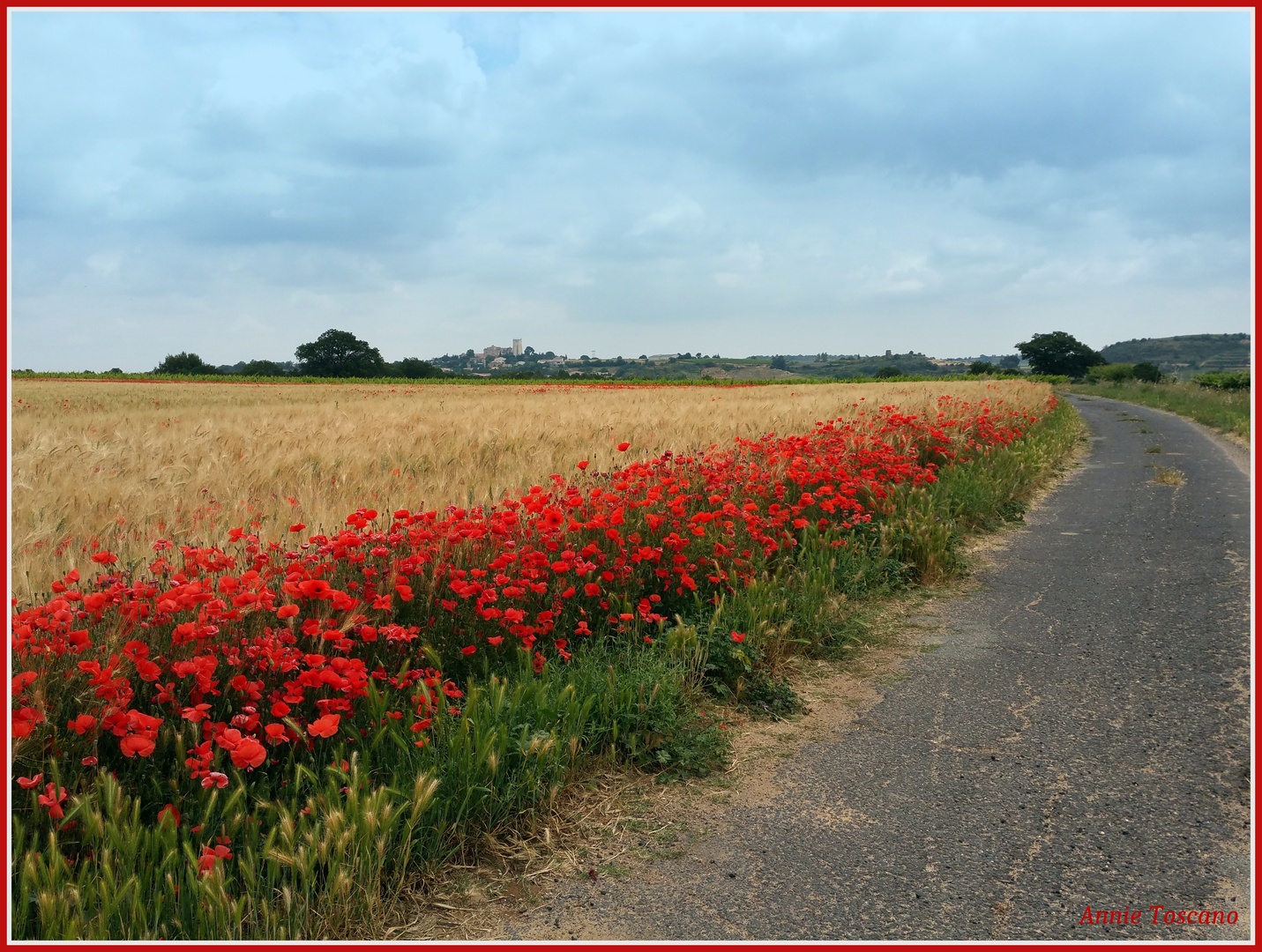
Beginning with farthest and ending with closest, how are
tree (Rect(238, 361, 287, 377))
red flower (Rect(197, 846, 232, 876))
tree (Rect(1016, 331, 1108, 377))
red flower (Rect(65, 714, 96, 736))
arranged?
tree (Rect(1016, 331, 1108, 377)), tree (Rect(238, 361, 287, 377)), red flower (Rect(65, 714, 96, 736)), red flower (Rect(197, 846, 232, 876))

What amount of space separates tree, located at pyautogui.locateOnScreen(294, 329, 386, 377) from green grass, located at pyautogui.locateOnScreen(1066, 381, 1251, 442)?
224 feet

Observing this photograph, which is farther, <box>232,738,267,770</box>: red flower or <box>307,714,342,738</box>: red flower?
<box>307,714,342,738</box>: red flower

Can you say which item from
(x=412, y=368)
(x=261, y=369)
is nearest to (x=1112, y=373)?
(x=412, y=368)

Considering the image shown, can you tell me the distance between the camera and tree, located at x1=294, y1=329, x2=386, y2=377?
275 ft

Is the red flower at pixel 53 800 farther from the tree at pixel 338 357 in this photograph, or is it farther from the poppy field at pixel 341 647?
the tree at pixel 338 357

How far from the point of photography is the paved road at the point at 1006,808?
2.53 metres

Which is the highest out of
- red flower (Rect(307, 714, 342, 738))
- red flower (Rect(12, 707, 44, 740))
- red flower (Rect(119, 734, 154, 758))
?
red flower (Rect(12, 707, 44, 740))

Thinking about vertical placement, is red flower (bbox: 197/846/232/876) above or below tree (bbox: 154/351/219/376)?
below

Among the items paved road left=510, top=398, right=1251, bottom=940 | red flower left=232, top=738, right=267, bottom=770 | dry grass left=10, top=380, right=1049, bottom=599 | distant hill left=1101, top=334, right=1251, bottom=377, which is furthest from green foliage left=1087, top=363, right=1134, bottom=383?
red flower left=232, top=738, right=267, bottom=770

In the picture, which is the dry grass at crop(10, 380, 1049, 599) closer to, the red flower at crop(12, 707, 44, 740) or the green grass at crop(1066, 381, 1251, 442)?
the red flower at crop(12, 707, 44, 740)

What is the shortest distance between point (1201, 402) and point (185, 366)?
86.1 m

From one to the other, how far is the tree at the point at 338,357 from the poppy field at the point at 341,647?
267ft

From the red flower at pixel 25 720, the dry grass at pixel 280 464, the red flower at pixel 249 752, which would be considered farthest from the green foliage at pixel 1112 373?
the red flower at pixel 25 720

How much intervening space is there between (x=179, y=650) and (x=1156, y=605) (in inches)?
262
